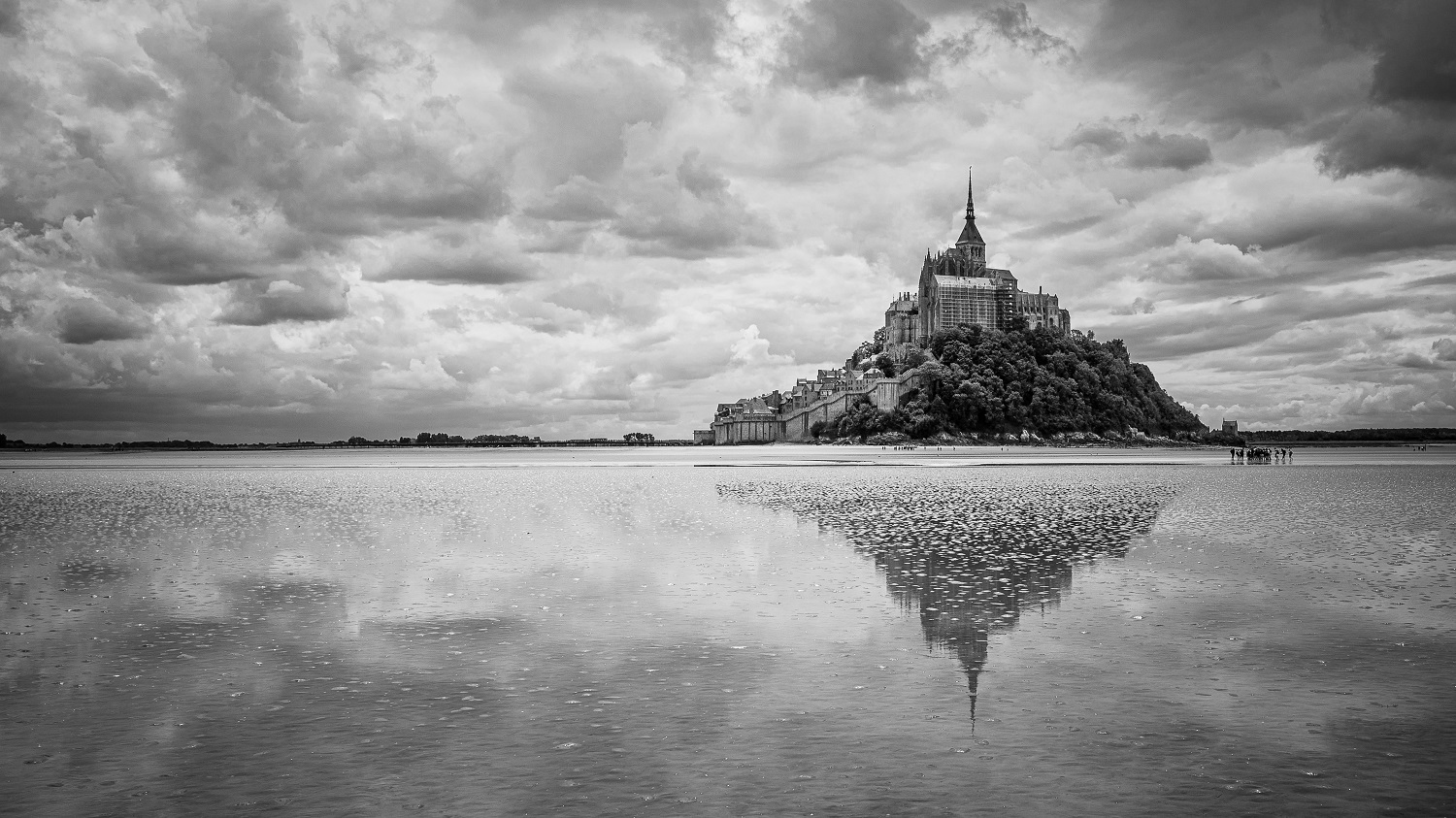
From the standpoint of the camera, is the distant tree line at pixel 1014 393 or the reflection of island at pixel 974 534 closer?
the reflection of island at pixel 974 534

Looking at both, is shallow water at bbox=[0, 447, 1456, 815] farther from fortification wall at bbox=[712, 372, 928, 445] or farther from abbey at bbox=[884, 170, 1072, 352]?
abbey at bbox=[884, 170, 1072, 352]

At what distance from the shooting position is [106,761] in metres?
8.50

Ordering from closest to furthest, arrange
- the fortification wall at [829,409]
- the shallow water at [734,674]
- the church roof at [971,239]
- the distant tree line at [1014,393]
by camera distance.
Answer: the shallow water at [734,674] < the distant tree line at [1014,393] < the fortification wall at [829,409] < the church roof at [971,239]

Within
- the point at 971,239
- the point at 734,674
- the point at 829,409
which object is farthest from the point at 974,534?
the point at 971,239

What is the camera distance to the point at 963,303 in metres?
175

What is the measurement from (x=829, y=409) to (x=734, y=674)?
542 ft

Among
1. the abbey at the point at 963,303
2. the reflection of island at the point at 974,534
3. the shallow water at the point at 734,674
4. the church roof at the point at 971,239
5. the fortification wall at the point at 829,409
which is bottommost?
the shallow water at the point at 734,674

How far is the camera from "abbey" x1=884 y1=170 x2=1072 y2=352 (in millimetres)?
174875

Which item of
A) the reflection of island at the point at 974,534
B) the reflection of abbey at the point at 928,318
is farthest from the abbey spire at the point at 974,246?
the reflection of island at the point at 974,534

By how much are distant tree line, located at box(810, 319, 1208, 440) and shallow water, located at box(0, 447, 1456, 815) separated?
126922 mm

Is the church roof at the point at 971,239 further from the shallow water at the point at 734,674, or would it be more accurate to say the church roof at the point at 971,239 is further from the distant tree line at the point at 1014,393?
the shallow water at the point at 734,674

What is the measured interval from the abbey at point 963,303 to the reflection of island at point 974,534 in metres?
127

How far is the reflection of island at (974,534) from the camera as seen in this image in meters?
15.2

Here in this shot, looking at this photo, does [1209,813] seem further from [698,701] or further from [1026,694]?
[698,701]
